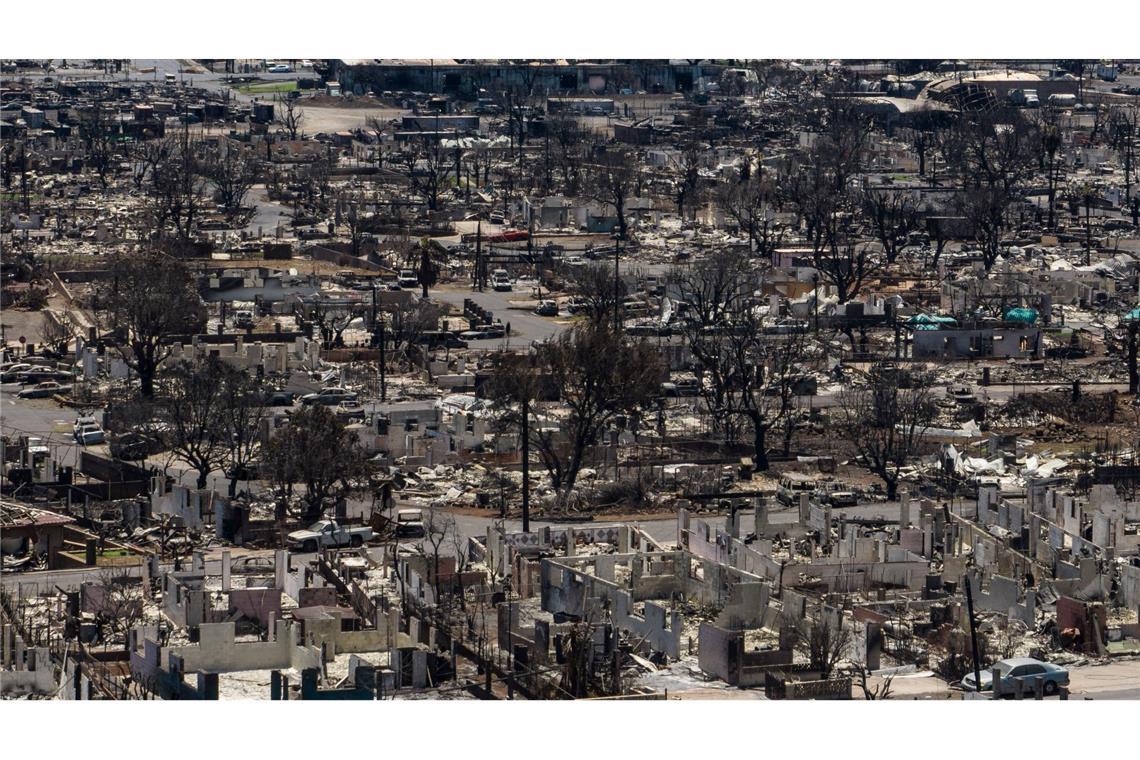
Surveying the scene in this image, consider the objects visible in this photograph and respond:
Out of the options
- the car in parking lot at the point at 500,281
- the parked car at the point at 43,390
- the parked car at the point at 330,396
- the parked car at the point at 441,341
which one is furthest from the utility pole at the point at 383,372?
the car in parking lot at the point at 500,281

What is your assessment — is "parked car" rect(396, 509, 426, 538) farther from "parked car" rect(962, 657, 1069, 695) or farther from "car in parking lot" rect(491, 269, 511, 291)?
"car in parking lot" rect(491, 269, 511, 291)

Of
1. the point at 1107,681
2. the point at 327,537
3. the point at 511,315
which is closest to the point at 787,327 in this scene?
the point at 511,315

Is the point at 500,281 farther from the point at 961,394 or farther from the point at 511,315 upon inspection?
the point at 961,394

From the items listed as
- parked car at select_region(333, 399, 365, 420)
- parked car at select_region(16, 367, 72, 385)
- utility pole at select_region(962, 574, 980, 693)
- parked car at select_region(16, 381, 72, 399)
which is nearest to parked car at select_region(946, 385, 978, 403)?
parked car at select_region(333, 399, 365, 420)

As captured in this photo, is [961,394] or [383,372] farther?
[383,372]

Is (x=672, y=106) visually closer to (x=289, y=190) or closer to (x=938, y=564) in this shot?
(x=289, y=190)

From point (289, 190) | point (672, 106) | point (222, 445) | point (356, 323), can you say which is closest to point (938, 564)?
point (222, 445)

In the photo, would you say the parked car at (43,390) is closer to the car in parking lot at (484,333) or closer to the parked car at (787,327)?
the car in parking lot at (484,333)

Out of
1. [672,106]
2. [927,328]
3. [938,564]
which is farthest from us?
[672,106]
